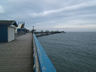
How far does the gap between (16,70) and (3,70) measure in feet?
1.79

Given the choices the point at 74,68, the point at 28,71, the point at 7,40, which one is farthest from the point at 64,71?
the point at 7,40

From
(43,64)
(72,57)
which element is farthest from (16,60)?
(72,57)

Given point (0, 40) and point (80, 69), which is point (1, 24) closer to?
point (0, 40)

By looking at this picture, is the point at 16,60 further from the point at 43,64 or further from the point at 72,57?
the point at 72,57

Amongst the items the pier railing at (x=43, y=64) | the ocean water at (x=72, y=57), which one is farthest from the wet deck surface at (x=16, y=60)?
the ocean water at (x=72, y=57)

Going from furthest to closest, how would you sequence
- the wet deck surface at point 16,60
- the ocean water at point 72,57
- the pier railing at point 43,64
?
the ocean water at point 72,57 → the wet deck surface at point 16,60 → the pier railing at point 43,64

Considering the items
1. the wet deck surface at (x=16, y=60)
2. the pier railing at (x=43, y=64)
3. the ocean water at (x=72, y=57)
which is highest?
the pier railing at (x=43, y=64)

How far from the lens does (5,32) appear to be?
1066cm

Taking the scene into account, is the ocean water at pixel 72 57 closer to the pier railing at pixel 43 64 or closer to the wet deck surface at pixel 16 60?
the wet deck surface at pixel 16 60

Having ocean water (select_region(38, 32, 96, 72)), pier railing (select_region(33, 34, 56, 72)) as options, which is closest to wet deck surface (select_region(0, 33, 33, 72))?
pier railing (select_region(33, 34, 56, 72))

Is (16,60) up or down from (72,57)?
up

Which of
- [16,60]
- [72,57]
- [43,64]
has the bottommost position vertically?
[72,57]

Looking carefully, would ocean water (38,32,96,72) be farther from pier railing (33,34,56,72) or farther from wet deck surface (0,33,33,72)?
pier railing (33,34,56,72)

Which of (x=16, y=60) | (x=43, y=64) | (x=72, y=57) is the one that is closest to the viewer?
(x=43, y=64)
